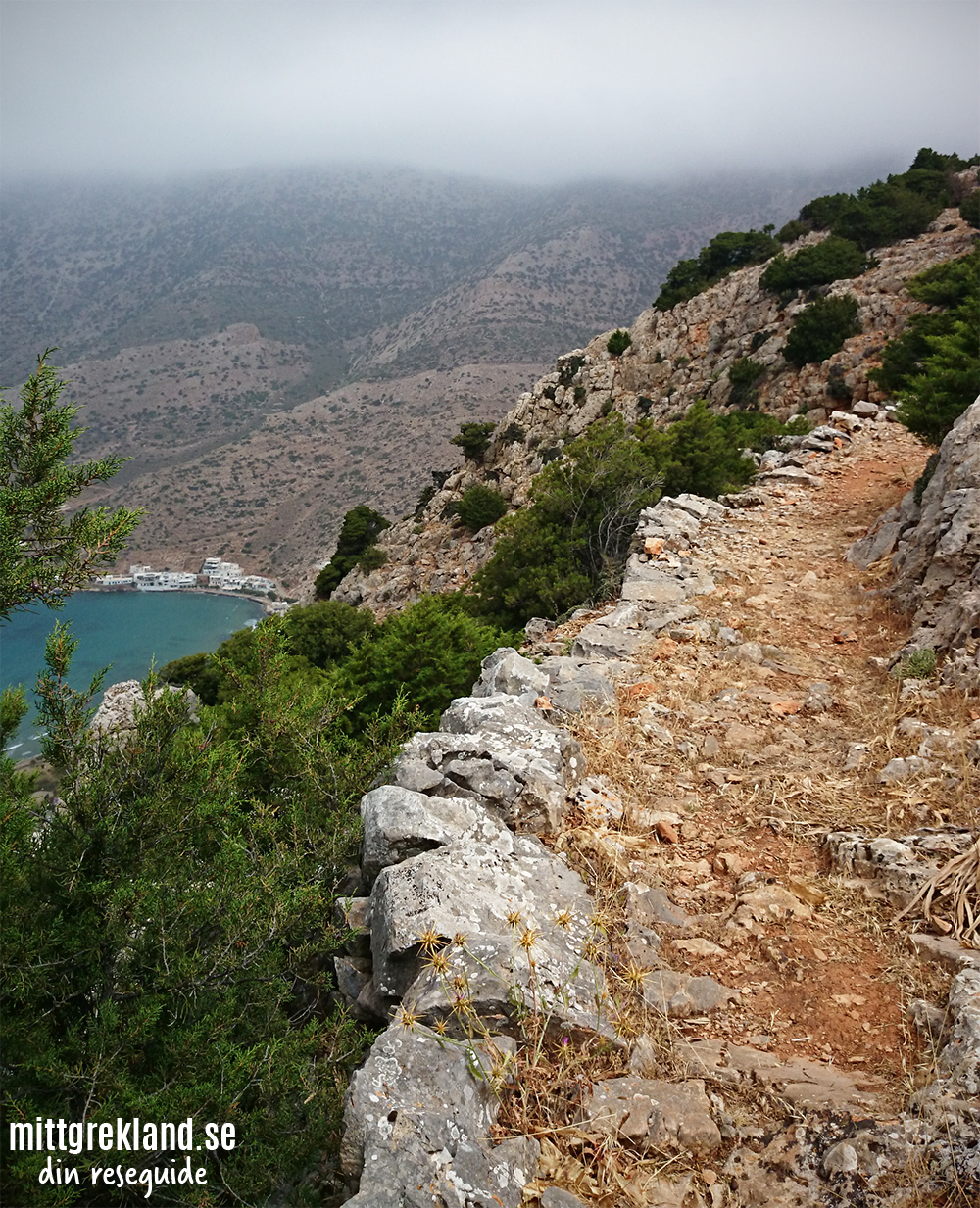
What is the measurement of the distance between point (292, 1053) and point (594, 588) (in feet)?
26.0

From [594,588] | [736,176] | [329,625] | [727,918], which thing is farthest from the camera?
[736,176]

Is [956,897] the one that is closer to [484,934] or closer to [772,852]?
[772,852]

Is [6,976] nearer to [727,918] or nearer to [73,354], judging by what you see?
[727,918]

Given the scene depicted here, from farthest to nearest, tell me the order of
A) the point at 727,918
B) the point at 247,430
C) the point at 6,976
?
1. the point at 247,430
2. the point at 727,918
3. the point at 6,976

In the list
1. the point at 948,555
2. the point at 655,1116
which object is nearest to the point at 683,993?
the point at 655,1116

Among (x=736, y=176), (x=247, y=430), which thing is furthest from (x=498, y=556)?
(x=736, y=176)

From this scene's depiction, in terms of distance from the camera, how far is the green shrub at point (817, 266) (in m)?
28.4

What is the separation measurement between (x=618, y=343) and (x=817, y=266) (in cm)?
983

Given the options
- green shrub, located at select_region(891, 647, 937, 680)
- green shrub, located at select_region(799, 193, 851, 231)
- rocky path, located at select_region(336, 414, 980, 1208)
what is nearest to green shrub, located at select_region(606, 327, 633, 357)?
green shrub, located at select_region(799, 193, 851, 231)

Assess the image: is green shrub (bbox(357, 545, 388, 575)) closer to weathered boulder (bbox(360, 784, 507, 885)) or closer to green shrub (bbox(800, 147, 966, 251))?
green shrub (bbox(800, 147, 966, 251))

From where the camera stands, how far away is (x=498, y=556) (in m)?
12.9

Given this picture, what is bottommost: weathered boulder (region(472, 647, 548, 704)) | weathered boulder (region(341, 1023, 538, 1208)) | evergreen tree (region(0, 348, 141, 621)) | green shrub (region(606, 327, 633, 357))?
weathered boulder (region(341, 1023, 538, 1208))

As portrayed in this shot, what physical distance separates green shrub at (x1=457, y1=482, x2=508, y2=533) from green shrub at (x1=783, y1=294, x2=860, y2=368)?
495 inches

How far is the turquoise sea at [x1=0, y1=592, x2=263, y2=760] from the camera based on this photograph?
2296 inches
